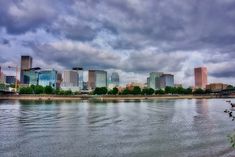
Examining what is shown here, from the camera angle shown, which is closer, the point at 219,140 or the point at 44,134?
the point at 219,140

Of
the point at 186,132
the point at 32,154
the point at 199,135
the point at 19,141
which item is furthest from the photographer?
the point at 186,132

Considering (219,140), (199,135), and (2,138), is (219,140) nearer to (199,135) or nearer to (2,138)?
(199,135)

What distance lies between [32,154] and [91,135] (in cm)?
1397

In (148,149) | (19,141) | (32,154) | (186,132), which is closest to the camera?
(32,154)

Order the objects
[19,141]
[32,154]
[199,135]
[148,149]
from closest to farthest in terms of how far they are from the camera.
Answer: [32,154] < [148,149] < [19,141] < [199,135]

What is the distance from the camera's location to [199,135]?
155 feet

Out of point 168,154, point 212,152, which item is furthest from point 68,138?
point 212,152

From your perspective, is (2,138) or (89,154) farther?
(2,138)

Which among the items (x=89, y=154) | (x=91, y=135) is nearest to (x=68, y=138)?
(x=91, y=135)

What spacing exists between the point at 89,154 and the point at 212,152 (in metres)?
12.8

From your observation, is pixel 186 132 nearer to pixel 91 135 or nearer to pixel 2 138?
pixel 91 135

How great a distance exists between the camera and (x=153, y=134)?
48.7m

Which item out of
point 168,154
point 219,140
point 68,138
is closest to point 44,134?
point 68,138

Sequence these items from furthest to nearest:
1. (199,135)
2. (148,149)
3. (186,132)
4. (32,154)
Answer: (186,132)
(199,135)
(148,149)
(32,154)
